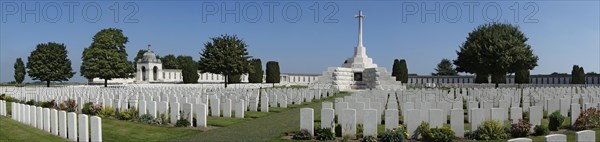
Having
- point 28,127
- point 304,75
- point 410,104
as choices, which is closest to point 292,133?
point 410,104

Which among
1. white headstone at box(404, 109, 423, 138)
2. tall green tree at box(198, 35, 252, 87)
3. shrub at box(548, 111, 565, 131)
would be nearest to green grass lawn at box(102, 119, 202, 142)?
white headstone at box(404, 109, 423, 138)

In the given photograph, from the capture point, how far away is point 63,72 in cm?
5753

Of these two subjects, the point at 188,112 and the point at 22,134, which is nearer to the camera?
the point at 22,134

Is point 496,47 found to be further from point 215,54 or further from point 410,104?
point 410,104

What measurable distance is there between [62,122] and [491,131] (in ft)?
33.3

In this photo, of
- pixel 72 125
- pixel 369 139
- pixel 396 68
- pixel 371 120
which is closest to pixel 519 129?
pixel 371 120

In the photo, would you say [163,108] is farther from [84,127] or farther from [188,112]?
[84,127]

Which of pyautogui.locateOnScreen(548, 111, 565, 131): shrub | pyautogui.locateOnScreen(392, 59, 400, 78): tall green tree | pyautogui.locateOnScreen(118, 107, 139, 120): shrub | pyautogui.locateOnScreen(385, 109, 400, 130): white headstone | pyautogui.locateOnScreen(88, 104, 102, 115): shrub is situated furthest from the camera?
pyautogui.locateOnScreen(392, 59, 400, 78): tall green tree

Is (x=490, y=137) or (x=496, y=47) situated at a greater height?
(x=496, y=47)

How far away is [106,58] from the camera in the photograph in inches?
1961

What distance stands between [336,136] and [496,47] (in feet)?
130

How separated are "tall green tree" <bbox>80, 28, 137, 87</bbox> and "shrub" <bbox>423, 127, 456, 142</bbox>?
44002mm

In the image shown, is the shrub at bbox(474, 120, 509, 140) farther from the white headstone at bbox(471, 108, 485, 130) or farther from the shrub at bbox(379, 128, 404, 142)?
the shrub at bbox(379, 128, 404, 142)

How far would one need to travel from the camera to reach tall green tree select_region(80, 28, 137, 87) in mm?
48938
